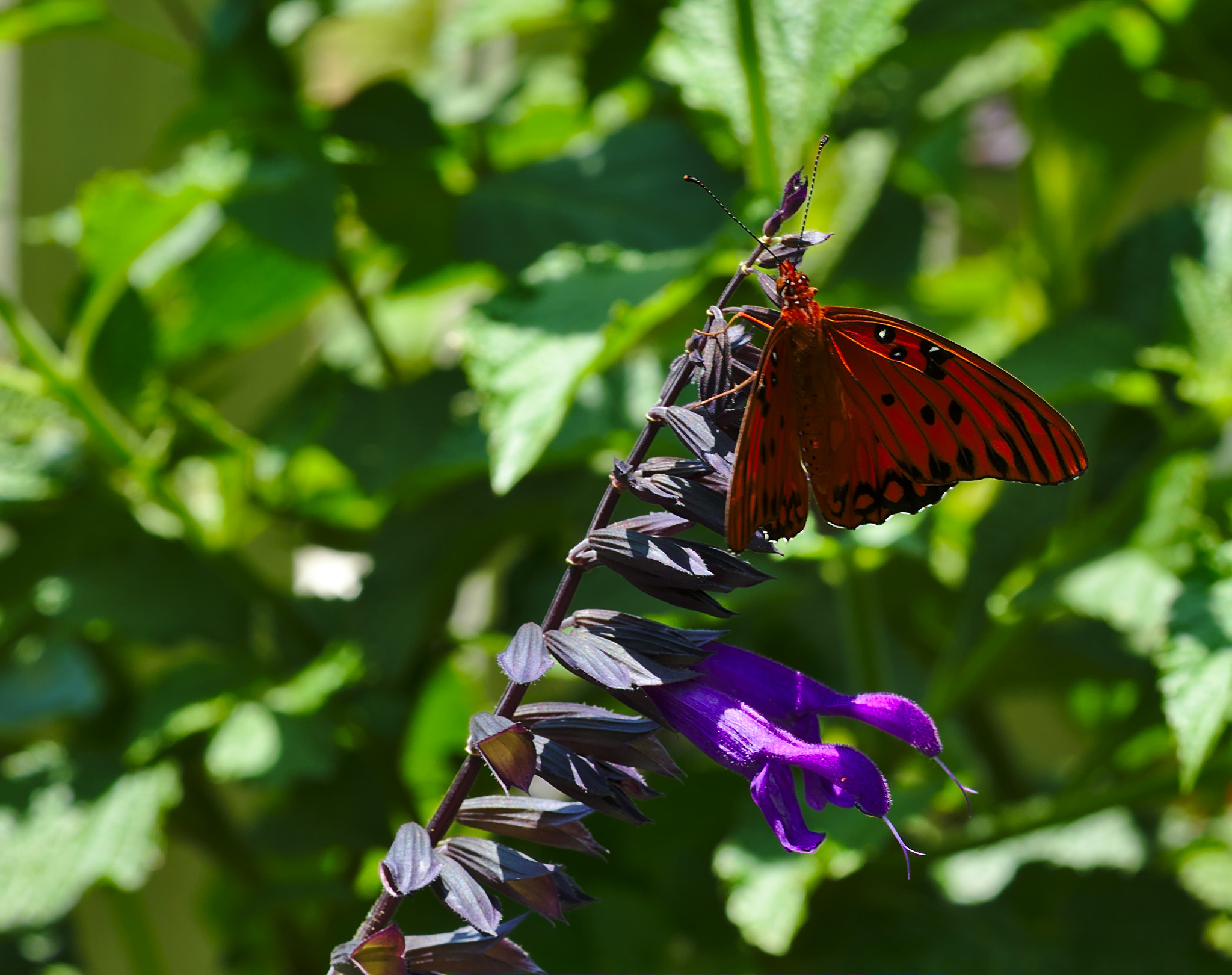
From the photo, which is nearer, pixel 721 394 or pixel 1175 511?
pixel 721 394

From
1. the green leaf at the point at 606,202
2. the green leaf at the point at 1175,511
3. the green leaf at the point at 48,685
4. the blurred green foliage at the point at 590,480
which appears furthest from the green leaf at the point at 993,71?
the green leaf at the point at 48,685

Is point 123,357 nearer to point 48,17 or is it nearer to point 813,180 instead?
point 48,17

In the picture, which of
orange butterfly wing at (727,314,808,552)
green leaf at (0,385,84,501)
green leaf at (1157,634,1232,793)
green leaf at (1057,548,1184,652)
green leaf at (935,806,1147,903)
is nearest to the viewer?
orange butterfly wing at (727,314,808,552)

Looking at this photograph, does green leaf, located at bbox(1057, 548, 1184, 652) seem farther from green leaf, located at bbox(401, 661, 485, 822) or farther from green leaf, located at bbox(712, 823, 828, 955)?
green leaf, located at bbox(401, 661, 485, 822)

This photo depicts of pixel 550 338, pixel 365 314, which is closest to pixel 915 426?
pixel 550 338

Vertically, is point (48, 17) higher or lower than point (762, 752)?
higher

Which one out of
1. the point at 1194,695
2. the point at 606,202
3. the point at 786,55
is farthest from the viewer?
the point at 606,202

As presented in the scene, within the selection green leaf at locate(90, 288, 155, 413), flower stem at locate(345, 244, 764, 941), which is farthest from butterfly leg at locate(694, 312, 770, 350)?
green leaf at locate(90, 288, 155, 413)

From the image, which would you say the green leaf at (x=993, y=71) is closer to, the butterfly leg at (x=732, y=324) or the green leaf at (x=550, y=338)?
the green leaf at (x=550, y=338)

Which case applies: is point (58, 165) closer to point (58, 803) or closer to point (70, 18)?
point (70, 18)
